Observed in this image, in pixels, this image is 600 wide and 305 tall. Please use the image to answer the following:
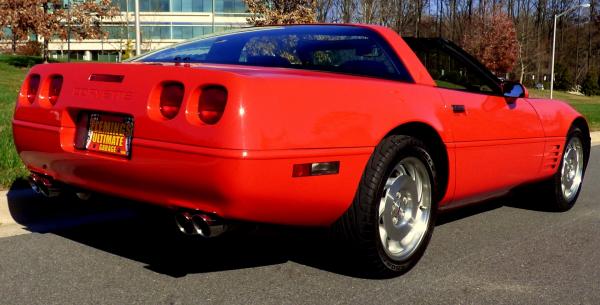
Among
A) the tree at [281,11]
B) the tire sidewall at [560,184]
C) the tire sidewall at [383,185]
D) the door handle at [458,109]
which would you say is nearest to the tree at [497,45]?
the tree at [281,11]

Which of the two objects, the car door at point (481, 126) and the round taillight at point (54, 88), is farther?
the car door at point (481, 126)

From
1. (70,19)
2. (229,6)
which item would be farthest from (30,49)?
(70,19)

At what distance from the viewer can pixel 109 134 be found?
9.93ft

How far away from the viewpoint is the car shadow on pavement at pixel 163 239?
Result: 3239 mm

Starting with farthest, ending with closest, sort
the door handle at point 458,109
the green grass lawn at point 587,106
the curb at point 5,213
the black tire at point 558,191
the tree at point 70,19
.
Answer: the tree at point 70,19, the green grass lawn at point 587,106, the black tire at point 558,191, the curb at point 5,213, the door handle at point 458,109

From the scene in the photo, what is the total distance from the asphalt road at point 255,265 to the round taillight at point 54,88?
63 centimetres

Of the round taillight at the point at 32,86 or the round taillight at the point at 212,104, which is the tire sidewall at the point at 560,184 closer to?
the round taillight at the point at 212,104

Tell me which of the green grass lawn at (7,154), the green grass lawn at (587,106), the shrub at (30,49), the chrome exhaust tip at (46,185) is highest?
the shrub at (30,49)

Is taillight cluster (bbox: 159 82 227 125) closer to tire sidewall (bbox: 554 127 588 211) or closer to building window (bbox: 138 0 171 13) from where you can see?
tire sidewall (bbox: 554 127 588 211)

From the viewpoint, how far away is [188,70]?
2.83m

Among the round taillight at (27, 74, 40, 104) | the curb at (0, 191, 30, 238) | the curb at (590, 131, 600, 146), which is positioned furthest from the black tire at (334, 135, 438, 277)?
the curb at (590, 131, 600, 146)

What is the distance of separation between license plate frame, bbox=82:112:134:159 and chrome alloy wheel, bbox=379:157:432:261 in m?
1.35

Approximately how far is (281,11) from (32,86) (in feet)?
65.9

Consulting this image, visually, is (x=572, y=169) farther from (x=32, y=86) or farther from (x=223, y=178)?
(x=32, y=86)
